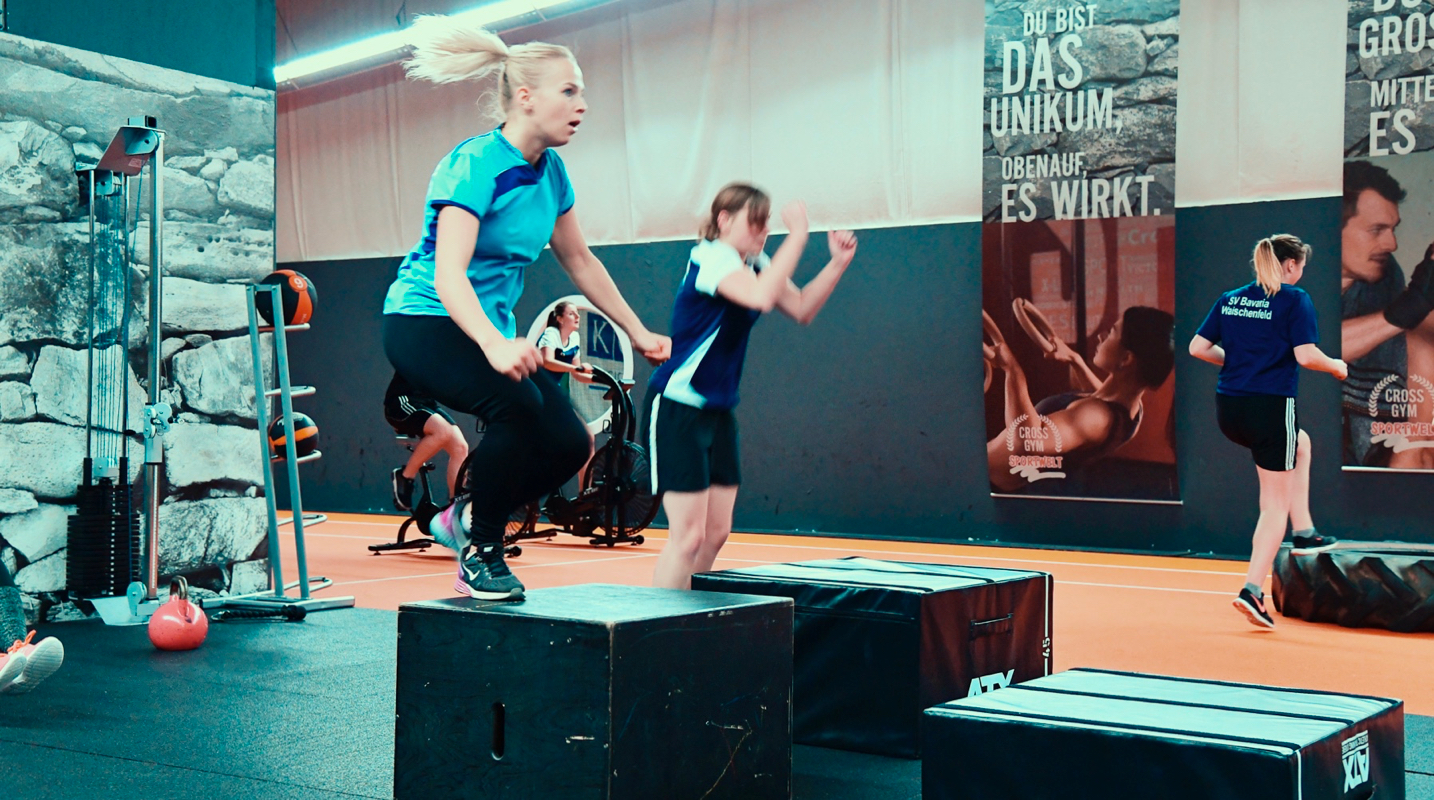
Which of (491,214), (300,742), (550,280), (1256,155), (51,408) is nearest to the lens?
(491,214)

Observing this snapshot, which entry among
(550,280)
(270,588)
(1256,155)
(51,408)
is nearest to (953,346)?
(1256,155)

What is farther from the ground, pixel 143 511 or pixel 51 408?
pixel 51 408

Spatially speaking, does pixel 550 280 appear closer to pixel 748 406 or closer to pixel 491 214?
pixel 748 406

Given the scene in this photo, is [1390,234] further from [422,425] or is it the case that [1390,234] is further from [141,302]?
[141,302]

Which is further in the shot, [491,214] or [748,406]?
[748,406]

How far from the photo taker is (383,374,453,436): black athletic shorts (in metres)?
6.73

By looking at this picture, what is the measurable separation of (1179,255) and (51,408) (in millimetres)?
5647

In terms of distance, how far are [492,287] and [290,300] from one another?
2.90 metres

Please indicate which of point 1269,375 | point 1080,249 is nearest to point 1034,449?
point 1080,249

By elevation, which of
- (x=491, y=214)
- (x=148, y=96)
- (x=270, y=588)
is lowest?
(x=270, y=588)

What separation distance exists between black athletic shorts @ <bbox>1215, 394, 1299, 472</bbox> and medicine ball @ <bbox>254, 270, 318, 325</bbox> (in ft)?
12.0

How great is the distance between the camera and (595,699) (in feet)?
6.94

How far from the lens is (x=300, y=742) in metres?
2.93

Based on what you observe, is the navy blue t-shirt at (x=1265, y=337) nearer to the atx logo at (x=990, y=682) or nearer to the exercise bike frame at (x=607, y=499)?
the atx logo at (x=990, y=682)
